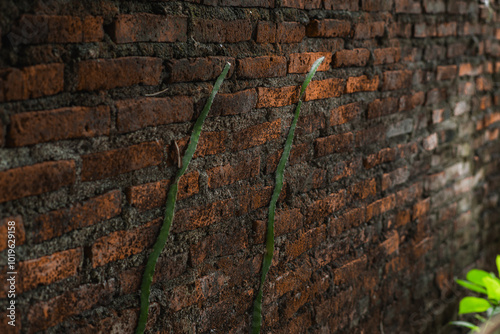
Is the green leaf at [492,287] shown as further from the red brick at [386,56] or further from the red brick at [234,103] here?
the red brick at [234,103]

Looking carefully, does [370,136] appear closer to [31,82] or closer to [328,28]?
[328,28]

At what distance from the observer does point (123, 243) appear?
1221 mm

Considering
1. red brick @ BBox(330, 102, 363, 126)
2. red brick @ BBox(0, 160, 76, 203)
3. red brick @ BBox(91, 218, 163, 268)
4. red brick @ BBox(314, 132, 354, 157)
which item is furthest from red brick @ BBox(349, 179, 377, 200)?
red brick @ BBox(0, 160, 76, 203)

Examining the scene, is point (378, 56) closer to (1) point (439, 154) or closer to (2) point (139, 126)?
(1) point (439, 154)

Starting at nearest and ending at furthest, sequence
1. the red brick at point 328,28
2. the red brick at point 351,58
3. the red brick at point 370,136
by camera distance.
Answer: the red brick at point 328,28 → the red brick at point 351,58 → the red brick at point 370,136

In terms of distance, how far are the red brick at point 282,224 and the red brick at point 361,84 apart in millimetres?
542

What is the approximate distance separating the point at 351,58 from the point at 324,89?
0.22 metres

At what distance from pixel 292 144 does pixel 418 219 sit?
1100 millimetres

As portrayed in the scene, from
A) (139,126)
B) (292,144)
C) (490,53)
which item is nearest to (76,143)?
(139,126)

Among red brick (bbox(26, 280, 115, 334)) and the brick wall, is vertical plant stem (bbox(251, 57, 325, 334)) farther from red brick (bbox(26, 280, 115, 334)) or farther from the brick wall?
red brick (bbox(26, 280, 115, 334))

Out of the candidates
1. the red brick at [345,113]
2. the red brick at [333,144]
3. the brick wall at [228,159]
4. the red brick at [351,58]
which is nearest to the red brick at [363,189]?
the brick wall at [228,159]

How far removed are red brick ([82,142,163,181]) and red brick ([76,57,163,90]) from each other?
154 mm

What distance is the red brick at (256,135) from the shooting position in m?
1.49

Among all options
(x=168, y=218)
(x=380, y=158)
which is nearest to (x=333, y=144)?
(x=380, y=158)
